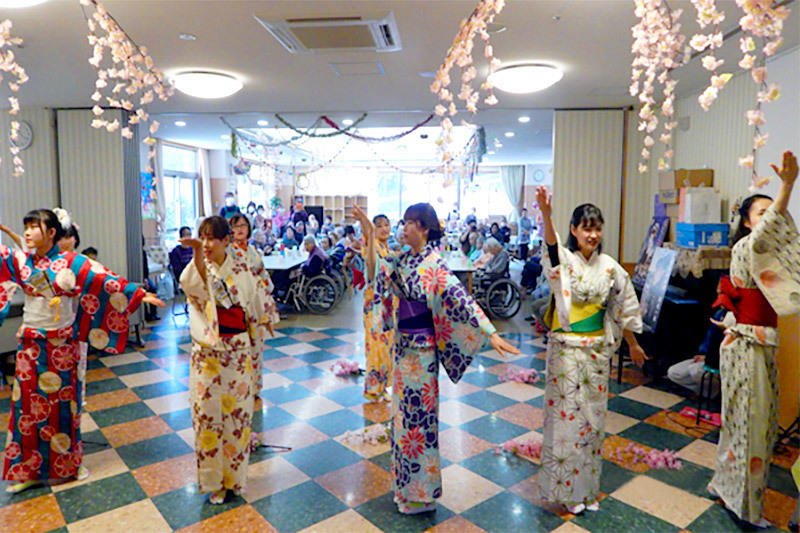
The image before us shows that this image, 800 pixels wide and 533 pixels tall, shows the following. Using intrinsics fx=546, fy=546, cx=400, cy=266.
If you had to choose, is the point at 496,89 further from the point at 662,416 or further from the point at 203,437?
the point at 203,437

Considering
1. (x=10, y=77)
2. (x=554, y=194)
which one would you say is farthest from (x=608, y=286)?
(x=10, y=77)

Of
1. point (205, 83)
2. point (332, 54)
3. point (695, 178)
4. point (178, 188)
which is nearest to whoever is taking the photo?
point (332, 54)

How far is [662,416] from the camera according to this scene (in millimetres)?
3699

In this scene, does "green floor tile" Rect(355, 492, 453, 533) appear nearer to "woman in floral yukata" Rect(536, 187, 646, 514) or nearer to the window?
"woman in floral yukata" Rect(536, 187, 646, 514)

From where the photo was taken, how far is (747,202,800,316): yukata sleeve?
2.12m

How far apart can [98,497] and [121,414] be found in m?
1.14

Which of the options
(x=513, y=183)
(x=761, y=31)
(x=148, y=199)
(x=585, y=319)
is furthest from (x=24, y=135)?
(x=513, y=183)

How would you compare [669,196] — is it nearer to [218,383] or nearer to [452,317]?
[452,317]

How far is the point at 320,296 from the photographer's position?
284 inches

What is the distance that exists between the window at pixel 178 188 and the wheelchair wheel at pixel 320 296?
4626 mm

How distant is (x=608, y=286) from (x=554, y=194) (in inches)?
155

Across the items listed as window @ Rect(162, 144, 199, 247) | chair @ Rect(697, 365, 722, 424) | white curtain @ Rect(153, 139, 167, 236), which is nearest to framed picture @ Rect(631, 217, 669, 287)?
chair @ Rect(697, 365, 722, 424)

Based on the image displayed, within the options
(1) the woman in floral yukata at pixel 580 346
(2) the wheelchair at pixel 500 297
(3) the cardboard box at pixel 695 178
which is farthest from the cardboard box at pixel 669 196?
(1) the woman in floral yukata at pixel 580 346

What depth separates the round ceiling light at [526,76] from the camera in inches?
172
